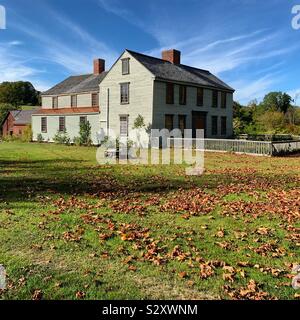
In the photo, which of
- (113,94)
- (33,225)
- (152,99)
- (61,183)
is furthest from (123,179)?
(113,94)

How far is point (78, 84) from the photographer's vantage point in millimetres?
45812

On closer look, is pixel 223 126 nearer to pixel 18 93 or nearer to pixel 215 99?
pixel 215 99

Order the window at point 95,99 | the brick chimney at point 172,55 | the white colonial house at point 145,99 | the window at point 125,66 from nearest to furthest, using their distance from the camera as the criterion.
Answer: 1. the white colonial house at point 145,99
2. the window at point 125,66
3. the brick chimney at point 172,55
4. the window at point 95,99

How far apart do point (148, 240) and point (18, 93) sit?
117 metres

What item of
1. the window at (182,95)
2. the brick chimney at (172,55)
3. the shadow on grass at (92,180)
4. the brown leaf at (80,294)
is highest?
the brick chimney at (172,55)

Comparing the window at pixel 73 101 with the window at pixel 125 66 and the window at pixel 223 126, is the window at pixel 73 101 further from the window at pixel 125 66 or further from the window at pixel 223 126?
the window at pixel 223 126

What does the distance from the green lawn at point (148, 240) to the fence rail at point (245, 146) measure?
13.3 meters

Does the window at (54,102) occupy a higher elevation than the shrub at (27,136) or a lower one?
higher

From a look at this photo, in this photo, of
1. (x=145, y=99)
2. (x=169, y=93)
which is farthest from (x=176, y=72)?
(x=145, y=99)

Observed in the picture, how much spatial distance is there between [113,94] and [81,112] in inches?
234

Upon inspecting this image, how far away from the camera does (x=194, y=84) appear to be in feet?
122

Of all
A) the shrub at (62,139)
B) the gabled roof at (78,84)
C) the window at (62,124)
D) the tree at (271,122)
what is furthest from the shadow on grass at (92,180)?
the tree at (271,122)

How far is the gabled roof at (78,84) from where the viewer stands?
4262 cm

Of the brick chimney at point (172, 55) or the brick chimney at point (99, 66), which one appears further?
the brick chimney at point (99, 66)
